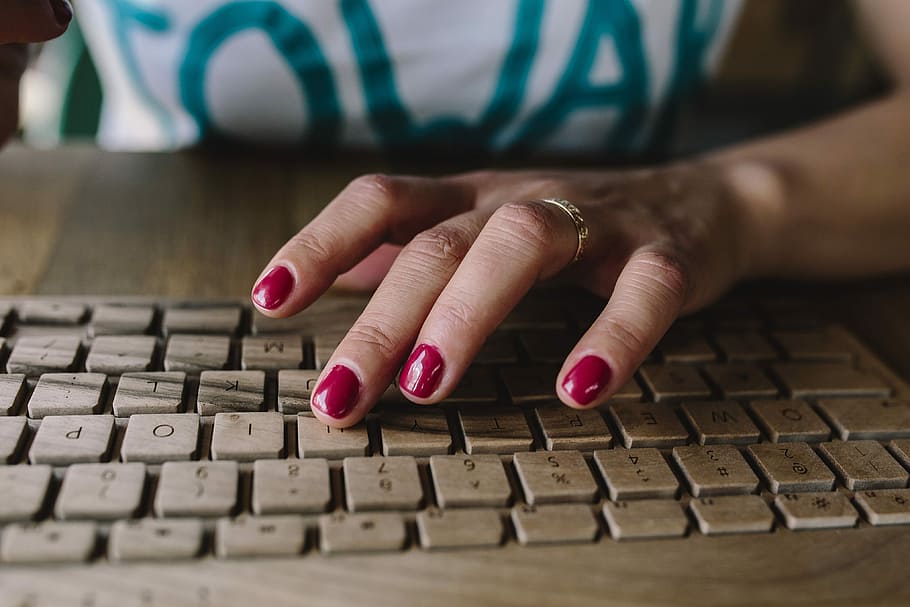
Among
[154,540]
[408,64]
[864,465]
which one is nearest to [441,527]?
[154,540]

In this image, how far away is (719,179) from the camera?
2.04ft

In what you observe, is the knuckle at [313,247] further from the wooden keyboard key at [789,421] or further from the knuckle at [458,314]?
the wooden keyboard key at [789,421]

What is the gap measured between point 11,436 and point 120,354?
0.27 feet

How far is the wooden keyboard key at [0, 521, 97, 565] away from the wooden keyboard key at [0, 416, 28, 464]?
4cm

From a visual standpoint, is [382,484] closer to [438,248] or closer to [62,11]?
[438,248]

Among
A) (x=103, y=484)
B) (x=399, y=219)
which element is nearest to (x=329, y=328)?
(x=399, y=219)

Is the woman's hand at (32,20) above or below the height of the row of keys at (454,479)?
above

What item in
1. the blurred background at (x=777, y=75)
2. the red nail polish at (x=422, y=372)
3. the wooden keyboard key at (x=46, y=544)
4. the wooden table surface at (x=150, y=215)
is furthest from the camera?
the blurred background at (x=777, y=75)

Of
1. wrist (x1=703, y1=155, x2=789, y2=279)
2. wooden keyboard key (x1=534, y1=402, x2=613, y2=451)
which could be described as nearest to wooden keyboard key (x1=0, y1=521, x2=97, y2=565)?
wooden keyboard key (x1=534, y1=402, x2=613, y2=451)

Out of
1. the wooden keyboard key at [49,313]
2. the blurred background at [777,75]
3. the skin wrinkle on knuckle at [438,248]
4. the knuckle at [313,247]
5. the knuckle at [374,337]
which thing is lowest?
the blurred background at [777,75]

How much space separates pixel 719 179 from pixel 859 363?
0.18m

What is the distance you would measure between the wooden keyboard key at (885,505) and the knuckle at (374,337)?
0.76 ft

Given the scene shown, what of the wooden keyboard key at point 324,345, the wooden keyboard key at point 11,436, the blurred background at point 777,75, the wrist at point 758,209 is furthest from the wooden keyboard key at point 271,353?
the blurred background at point 777,75

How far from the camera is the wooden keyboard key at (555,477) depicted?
0.36 metres
